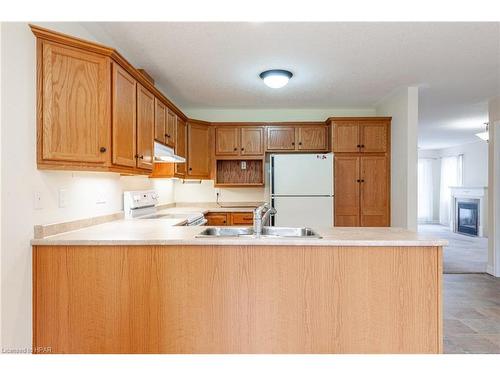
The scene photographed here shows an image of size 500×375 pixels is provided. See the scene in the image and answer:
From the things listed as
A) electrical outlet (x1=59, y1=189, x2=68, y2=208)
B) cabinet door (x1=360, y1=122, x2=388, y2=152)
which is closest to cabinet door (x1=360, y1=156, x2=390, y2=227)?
cabinet door (x1=360, y1=122, x2=388, y2=152)

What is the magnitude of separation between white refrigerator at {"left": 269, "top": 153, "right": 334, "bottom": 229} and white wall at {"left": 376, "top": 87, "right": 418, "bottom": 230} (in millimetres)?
856

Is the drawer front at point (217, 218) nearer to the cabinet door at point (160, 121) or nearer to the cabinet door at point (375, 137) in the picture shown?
the cabinet door at point (160, 121)

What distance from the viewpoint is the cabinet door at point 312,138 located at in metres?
4.40

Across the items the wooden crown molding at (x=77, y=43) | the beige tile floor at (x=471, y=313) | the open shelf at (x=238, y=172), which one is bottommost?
the beige tile floor at (x=471, y=313)

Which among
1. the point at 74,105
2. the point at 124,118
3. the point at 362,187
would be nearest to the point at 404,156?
→ the point at 362,187

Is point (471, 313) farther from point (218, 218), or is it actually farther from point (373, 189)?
point (218, 218)

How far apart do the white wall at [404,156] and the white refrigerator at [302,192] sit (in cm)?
86

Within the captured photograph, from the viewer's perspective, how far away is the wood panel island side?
170cm

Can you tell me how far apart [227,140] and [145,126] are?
6.54 ft

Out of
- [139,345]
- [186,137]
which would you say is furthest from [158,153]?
[139,345]

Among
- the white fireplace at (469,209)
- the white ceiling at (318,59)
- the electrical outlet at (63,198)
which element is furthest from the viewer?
the white fireplace at (469,209)

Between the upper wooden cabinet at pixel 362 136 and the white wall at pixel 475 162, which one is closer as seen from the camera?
the upper wooden cabinet at pixel 362 136

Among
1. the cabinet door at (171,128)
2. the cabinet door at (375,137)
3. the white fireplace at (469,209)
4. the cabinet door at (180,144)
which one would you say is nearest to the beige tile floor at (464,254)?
the white fireplace at (469,209)

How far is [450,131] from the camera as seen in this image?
6.41 meters
